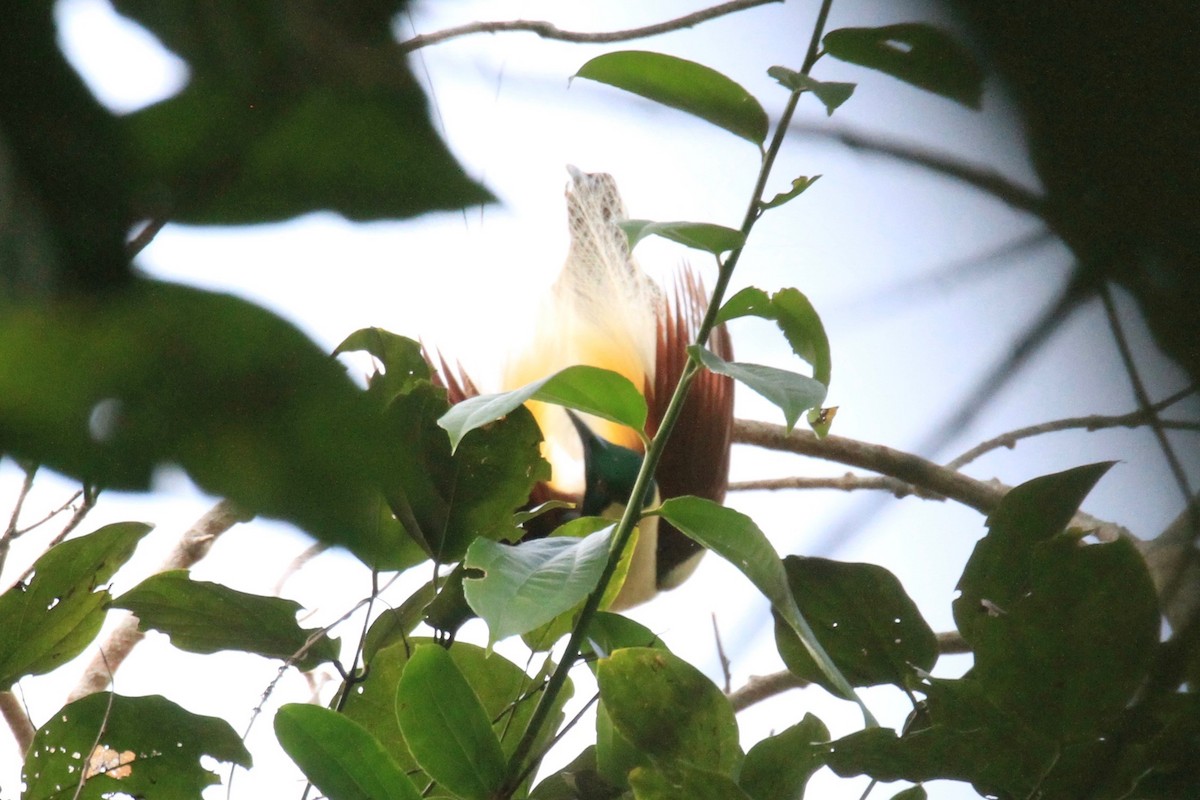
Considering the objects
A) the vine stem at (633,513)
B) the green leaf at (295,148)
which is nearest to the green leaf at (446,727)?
the vine stem at (633,513)

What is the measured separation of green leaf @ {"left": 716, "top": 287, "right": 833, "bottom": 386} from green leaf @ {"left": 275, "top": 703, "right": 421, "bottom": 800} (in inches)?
9.5

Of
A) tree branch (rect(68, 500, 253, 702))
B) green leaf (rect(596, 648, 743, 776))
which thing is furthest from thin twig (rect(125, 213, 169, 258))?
tree branch (rect(68, 500, 253, 702))

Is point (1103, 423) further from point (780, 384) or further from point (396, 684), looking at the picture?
point (396, 684)

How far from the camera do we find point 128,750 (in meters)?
0.57

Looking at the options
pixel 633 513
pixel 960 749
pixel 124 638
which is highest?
pixel 124 638

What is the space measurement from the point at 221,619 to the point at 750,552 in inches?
12.2

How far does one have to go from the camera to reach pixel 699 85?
39cm

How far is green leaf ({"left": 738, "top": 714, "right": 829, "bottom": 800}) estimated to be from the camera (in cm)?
44

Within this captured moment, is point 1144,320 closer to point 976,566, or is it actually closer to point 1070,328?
point 1070,328

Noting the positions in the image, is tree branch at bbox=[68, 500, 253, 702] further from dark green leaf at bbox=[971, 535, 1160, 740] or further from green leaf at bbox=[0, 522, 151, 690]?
dark green leaf at bbox=[971, 535, 1160, 740]

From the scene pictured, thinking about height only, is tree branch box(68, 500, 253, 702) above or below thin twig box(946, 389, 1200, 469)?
above

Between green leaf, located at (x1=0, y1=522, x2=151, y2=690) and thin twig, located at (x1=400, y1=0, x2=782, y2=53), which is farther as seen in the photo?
green leaf, located at (x1=0, y1=522, x2=151, y2=690)

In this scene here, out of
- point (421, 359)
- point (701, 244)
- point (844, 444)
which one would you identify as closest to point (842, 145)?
point (701, 244)

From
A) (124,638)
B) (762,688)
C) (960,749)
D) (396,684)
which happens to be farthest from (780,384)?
(124,638)
